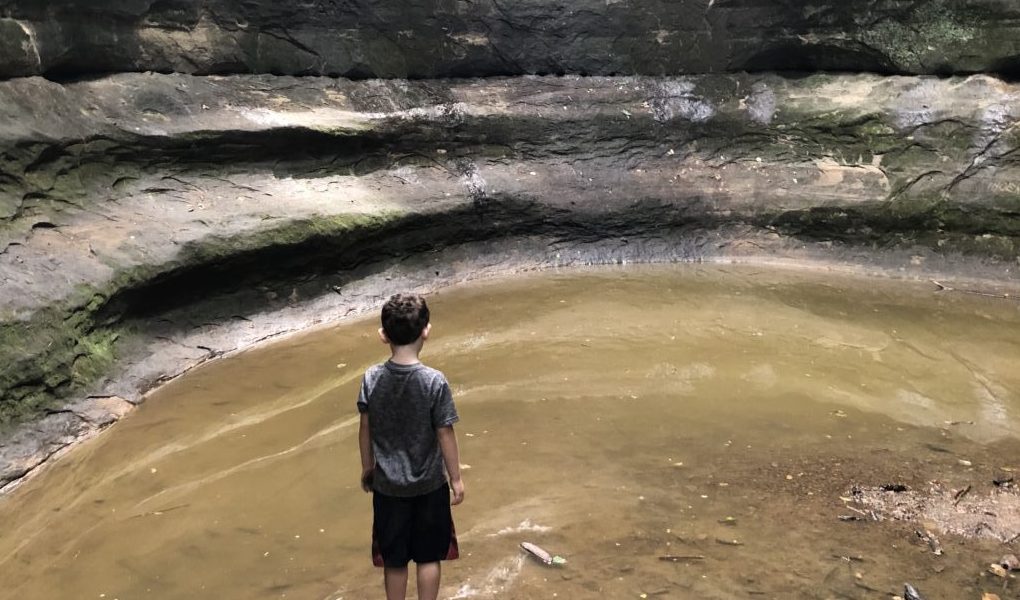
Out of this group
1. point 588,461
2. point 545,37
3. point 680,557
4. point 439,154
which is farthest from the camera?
point 545,37

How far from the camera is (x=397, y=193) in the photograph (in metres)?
8.23

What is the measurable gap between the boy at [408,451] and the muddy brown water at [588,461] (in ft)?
1.68

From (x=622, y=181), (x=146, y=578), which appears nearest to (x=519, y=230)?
(x=622, y=181)

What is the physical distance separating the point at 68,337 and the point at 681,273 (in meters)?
6.06

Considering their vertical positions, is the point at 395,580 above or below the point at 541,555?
above

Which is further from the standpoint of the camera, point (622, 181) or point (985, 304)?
point (622, 181)

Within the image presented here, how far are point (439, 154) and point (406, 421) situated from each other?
6.63 meters

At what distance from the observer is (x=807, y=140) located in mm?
9586

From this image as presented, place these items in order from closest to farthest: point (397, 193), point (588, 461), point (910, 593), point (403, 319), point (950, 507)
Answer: point (403, 319)
point (910, 593)
point (950, 507)
point (588, 461)
point (397, 193)

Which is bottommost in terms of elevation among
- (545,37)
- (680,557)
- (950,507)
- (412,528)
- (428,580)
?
(950,507)

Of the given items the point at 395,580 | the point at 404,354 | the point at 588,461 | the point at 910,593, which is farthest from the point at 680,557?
the point at 404,354

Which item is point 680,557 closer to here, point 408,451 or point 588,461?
point 588,461

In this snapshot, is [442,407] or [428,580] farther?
[428,580]

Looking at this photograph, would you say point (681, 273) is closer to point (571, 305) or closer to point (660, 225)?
point (660, 225)
